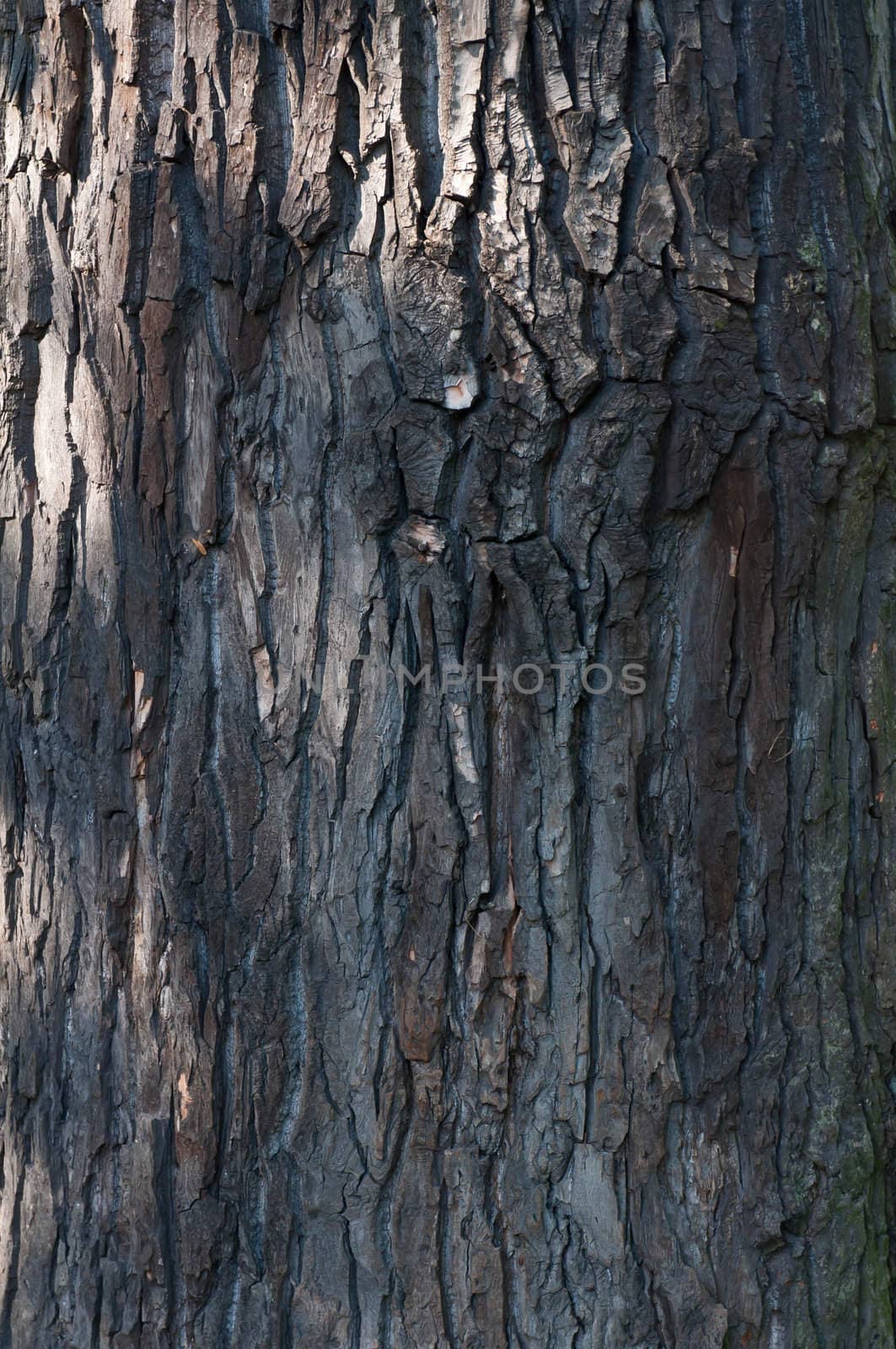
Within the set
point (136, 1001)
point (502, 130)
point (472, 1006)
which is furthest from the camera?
point (136, 1001)

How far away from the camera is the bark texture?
4.78 ft

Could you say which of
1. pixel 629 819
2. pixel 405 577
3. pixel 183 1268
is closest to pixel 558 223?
pixel 405 577

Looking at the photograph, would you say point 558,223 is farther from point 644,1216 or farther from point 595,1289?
point 595,1289

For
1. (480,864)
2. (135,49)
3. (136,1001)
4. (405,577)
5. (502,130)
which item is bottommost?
(136,1001)

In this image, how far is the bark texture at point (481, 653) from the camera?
146 cm

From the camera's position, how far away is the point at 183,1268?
1631 millimetres

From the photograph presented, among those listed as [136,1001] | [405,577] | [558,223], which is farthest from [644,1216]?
[558,223]

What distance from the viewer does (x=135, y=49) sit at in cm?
156

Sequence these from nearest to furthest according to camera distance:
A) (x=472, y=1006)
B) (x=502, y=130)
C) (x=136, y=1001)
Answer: (x=502, y=130) → (x=472, y=1006) → (x=136, y=1001)

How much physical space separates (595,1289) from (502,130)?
1.66 meters

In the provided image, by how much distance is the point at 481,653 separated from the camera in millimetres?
1502

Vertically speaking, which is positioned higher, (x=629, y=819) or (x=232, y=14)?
(x=232, y=14)

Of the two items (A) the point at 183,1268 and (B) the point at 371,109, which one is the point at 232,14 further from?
(A) the point at 183,1268

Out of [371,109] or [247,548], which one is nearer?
[371,109]
